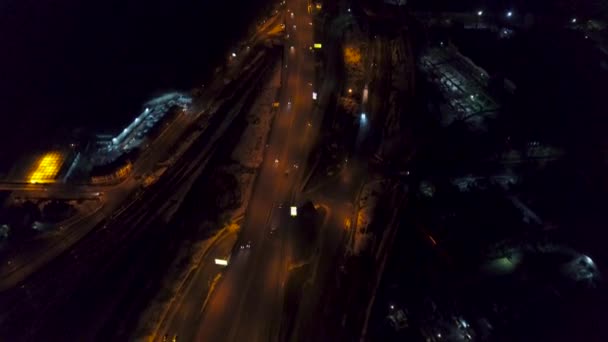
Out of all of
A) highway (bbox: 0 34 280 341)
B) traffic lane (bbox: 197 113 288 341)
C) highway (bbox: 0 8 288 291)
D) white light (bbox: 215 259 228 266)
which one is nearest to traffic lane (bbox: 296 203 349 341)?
traffic lane (bbox: 197 113 288 341)

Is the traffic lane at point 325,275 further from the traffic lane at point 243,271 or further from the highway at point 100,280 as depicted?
the highway at point 100,280

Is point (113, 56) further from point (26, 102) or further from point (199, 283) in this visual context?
point (199, 283)

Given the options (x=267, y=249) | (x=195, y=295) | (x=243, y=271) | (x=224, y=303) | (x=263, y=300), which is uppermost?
(x=267, y=249)

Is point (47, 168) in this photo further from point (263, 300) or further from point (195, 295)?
point (263, 300)

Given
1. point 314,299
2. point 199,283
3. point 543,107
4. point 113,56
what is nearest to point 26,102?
point 113,56

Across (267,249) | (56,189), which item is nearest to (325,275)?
(267,249)

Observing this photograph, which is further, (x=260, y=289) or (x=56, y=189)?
(x=56, y=189)

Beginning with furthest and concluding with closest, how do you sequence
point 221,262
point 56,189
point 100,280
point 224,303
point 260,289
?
point 56,189, point 100,280, point 221,262, point 260,289, point 224,303
